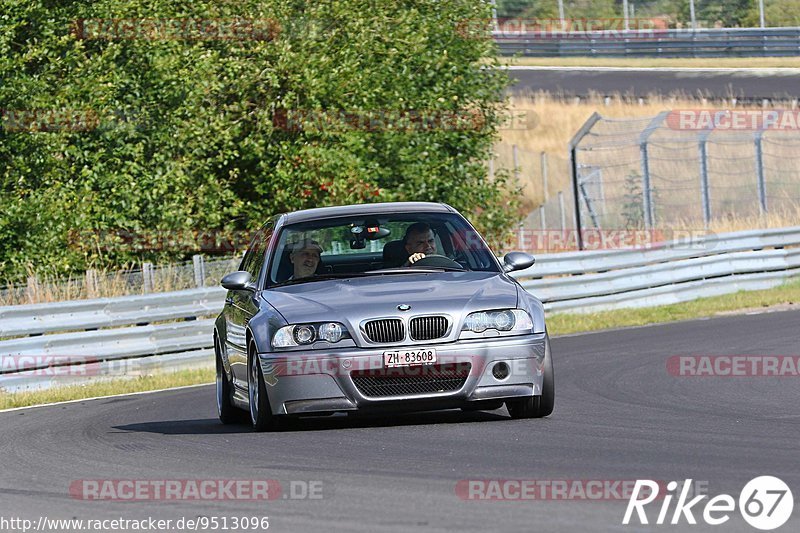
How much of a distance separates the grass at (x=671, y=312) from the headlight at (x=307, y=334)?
10.7 meters

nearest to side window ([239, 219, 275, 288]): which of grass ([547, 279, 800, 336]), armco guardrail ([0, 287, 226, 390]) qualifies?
armco guardrail ([0, 287, 226, 390])

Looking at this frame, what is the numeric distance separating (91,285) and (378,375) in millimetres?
10982

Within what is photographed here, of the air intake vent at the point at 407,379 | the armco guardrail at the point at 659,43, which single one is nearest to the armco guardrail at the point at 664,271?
the air intake vent at the point at 407,379

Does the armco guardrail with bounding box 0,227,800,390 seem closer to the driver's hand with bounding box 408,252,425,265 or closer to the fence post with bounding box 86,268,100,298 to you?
the fence post with bounding box 86,268,100,298

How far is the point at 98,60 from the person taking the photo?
2297cm

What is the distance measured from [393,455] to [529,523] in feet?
7.89

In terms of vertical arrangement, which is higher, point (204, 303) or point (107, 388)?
point (204, 303)

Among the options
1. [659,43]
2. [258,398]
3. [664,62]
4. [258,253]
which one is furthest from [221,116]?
[659,43]

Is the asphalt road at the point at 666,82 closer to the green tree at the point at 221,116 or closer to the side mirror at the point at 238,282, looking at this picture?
the green tree at the point at 221,116

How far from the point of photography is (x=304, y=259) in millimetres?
10758

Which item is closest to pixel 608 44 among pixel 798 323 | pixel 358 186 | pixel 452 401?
pixel 358 186

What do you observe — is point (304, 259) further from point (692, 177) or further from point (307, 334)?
point (692, 177)

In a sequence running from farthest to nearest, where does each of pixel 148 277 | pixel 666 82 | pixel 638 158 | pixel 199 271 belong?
pixel 666 82, pixel 638 158, pixel 199 271, pixel 148 277

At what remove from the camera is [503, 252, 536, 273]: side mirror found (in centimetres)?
1073
